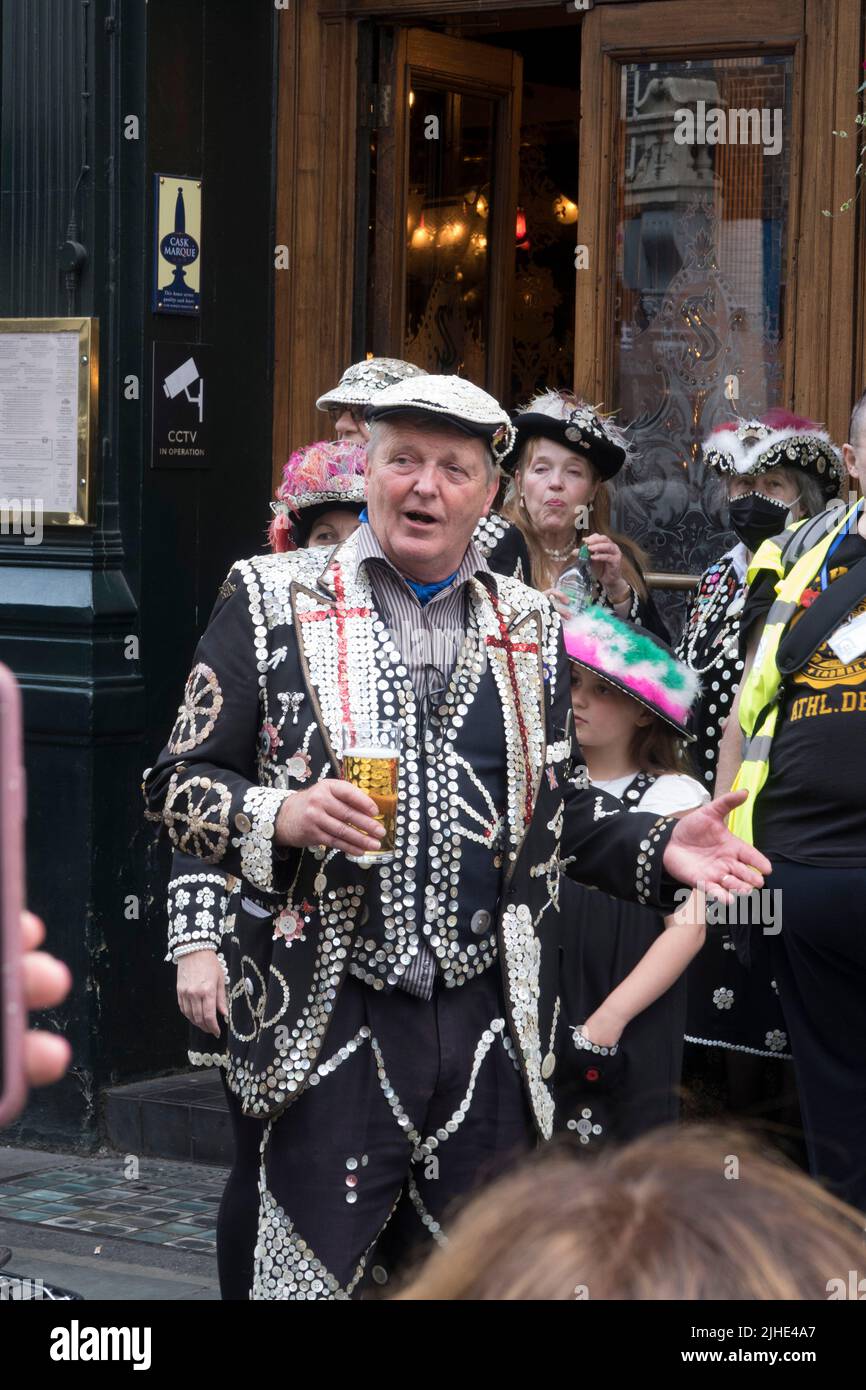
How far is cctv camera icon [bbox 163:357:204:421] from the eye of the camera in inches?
247

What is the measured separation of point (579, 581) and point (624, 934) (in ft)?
4.44

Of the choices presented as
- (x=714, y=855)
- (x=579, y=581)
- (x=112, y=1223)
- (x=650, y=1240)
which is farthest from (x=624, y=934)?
(x=650, y=1240)

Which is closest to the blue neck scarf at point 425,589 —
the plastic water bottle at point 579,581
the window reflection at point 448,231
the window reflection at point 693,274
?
the plastic water bottle at point 579,581

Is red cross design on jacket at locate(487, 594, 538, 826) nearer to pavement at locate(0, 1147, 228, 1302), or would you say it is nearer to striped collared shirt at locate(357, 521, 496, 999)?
striped collared shirt at locate(357, 521, 496, 999)

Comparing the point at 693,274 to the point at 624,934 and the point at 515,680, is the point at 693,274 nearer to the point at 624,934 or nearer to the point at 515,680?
the point at 624,934

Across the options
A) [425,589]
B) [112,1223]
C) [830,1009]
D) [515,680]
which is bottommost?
[112,1223]

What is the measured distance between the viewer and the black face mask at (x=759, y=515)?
18.1ft

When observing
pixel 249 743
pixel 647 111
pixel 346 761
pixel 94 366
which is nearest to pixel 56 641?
pixel 94 366

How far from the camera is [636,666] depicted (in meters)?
4.47

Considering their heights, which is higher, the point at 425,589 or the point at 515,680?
the point at 425,589

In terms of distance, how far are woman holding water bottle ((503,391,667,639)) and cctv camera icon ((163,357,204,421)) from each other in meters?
1.20

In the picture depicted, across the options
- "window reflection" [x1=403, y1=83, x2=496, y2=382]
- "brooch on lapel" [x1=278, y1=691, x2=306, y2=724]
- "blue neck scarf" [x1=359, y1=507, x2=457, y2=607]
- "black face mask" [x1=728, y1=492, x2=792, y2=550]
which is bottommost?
"brooch on lapel" [x1=278, y1=691, x2=306, y2=724]

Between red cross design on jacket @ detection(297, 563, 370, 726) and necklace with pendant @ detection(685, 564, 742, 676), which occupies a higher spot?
red cross design on jacket @ detection(297, 563, 370, 726)

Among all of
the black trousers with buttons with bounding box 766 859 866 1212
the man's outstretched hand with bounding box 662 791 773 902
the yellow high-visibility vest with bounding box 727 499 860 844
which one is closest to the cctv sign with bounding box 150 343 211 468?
the yellow high-visibility vest with bounding box 727 499 860 844
